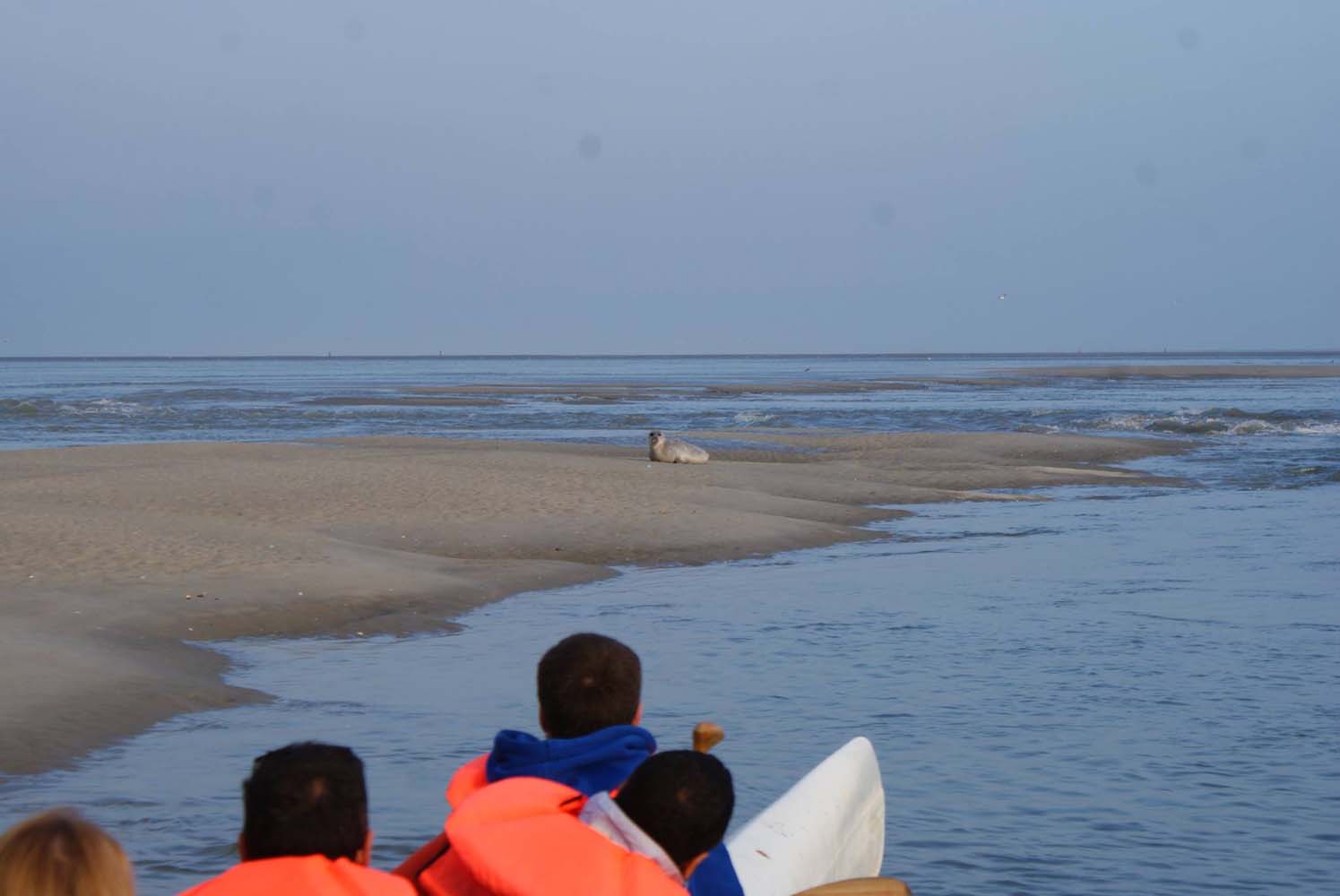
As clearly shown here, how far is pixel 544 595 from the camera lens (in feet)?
45.0

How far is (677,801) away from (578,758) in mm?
334

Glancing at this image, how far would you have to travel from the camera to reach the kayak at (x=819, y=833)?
526cm

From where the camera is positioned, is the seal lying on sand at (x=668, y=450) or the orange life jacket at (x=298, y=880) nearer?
the orange life jacket at (x=298, y=880)

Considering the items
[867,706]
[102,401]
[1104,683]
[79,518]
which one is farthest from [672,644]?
[102,401]

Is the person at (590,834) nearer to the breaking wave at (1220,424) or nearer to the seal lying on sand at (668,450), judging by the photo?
the seal lying on sand at (668,450)

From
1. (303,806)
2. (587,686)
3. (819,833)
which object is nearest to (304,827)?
(303,806)

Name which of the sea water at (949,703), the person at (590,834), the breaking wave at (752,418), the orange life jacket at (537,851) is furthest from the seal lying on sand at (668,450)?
the orange life jacket at (537,851)

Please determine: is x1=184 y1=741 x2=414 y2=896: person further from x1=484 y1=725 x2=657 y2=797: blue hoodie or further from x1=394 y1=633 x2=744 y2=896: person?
x1=484 y1=725 x2=657 y2=797: blue hoodie

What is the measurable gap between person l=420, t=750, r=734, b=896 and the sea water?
10.4ft

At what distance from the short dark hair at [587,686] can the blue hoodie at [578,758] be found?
0.27ft

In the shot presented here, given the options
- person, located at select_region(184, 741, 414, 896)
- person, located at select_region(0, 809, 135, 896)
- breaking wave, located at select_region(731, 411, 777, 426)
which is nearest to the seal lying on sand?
breaking wave, located at select_region(731, 411, 777, 426)

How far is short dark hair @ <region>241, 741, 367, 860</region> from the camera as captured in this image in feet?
10.4

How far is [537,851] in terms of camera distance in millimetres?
3395

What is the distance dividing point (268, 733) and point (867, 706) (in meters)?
3.44
